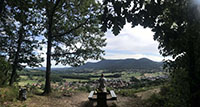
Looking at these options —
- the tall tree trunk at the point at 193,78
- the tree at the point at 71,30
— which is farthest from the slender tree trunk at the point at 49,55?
the tall tree trunk at the point at 193,78

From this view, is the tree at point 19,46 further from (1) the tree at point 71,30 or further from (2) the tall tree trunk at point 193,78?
(2) the tall tree trunk at point 193,78

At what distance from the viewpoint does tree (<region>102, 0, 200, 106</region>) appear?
238cm

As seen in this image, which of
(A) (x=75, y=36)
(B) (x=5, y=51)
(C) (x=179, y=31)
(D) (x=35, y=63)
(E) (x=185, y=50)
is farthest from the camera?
Answer: (A) (x=75, y=36)

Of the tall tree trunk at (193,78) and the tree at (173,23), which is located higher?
the tree at (173,23)

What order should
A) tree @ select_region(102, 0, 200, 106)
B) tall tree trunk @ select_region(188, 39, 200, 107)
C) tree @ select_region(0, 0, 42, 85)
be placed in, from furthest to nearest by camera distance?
tree @ select_region(0, 0, 42, 85)
tall tree trunk @ select_region(188, 39, 200, 107)
tree @ select_region(102, 0, 200, 106)

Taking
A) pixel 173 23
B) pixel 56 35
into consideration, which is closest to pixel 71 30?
pixel 56 35

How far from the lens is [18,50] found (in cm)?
1233

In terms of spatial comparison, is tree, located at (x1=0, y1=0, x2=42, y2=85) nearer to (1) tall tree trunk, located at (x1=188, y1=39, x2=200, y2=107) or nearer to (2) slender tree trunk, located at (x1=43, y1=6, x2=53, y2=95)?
(2) slender tree trunk, located at (x1=43, y1=6, x2=53, y2=95)

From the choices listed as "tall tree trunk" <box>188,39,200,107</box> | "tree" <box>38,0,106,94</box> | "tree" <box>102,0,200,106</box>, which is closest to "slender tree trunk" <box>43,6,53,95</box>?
"tree" <box>38,0,106,94</box>

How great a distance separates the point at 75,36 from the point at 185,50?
11.3 meters

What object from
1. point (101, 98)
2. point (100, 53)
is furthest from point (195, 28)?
point (100, 53)

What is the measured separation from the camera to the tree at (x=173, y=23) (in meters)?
2.38

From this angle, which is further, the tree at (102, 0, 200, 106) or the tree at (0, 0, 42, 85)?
the tree at (0, 0, 42, 85)

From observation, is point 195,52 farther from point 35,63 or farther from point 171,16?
point 35,63
